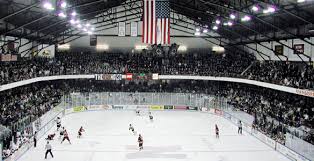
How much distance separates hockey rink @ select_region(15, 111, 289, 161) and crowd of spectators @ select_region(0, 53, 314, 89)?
699 cm

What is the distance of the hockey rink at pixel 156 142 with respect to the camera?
22.7 metres

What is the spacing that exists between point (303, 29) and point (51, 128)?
23.0m

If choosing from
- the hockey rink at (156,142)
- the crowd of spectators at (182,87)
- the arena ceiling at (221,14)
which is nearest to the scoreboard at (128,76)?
the crowd of spectators at (182,87)

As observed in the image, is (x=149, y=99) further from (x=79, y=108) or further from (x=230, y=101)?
(x=230, y=101)

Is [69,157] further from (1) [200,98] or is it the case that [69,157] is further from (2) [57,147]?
(1) [200,98]

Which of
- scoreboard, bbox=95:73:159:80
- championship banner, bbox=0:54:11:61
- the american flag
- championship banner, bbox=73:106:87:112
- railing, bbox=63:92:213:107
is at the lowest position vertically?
championship banner, bbox=73:106:87:112

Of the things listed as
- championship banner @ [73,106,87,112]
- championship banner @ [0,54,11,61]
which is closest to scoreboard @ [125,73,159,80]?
championship banner @ [73,106,87,112]

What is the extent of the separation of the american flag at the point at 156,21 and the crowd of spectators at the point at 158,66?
11.7 meters

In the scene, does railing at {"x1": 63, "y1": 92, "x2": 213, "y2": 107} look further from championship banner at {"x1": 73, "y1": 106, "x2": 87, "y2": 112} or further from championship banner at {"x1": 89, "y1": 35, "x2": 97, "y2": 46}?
championship banner at {"x1": 89, "y1": 35, "x2": 97, "y2": 46}

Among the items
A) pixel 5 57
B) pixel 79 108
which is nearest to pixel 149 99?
pixel 79 108

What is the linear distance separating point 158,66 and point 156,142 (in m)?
23.1

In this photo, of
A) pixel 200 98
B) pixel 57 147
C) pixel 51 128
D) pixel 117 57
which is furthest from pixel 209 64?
pixel 57 147

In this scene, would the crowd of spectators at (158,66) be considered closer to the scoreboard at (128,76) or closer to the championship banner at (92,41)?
the scoreboard at (128,76)

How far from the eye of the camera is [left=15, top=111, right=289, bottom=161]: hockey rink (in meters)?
22.7
